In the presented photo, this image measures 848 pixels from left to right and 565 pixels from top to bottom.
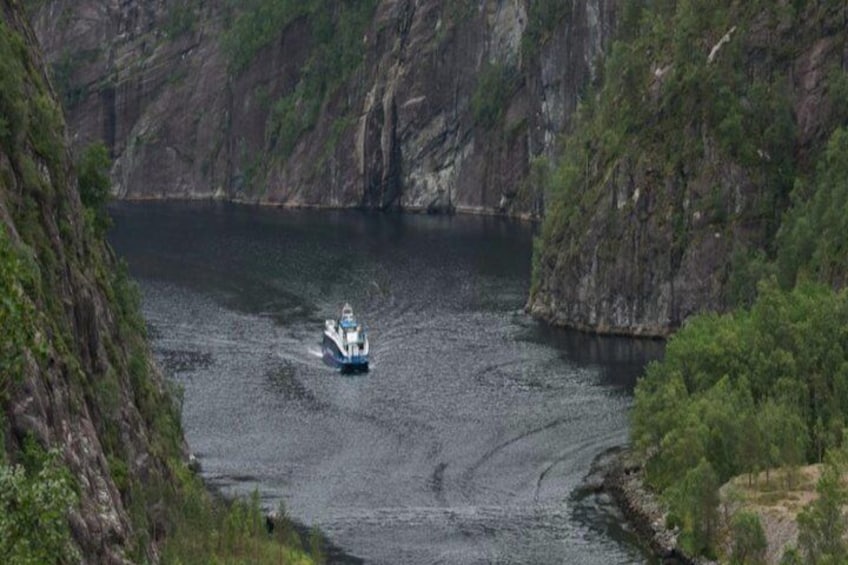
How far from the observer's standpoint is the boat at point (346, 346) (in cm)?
14100

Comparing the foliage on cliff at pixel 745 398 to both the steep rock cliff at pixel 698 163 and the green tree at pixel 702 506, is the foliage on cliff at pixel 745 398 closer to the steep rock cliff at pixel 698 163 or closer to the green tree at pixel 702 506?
the green tree at pixel 702 506

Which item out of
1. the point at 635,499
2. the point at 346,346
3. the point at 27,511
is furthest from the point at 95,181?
the point at 27,511

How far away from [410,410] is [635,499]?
24.9m

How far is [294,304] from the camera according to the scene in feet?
566

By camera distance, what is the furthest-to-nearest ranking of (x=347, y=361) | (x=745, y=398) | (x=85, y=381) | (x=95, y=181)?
(x=347, y=361)
(x=745, y=398)
(x=95, y=181)
(x=85, y=381)

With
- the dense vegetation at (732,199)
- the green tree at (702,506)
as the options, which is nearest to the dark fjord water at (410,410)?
the green tree at (702,506)

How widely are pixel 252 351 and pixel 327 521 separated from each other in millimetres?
48863

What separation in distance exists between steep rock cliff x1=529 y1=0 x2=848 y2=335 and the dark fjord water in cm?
709

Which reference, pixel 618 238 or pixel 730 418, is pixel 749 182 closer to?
pixel 618 238

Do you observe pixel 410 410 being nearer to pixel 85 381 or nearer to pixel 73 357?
pixel 85 381

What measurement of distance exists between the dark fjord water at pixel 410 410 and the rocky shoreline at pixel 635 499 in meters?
1.18

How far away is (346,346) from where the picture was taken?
14175cm

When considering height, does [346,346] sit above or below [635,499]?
above

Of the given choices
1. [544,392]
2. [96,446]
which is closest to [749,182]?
[544,392]
